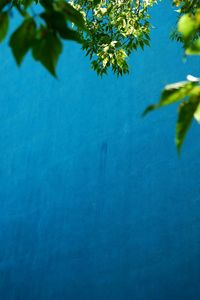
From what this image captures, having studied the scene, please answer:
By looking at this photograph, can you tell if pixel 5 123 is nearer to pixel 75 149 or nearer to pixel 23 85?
pixel 23 85

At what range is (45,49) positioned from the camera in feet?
4.13

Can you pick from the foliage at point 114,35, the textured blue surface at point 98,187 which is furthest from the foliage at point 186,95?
the textured blue surface at point 98,187

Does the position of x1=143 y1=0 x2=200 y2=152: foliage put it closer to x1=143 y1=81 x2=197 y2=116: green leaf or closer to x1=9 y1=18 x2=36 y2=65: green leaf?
x1=143 y1=81 x2=197 y2=116: green leaf

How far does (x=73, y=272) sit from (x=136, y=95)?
3.90 meters

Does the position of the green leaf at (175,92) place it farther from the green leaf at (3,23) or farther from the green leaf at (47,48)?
the green leaf at (3,23)

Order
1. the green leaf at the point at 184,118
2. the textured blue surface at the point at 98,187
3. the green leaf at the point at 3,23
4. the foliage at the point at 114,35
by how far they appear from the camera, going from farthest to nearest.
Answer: the textured blue surface at the point at 98,187
the foliage at the point at 114,35
the green leaf at the point at 3,23
the green leaf at the point at 184,118

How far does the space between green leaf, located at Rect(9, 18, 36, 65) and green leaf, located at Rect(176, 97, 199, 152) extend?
406 mm

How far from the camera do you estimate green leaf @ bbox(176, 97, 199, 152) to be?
45.8 inches

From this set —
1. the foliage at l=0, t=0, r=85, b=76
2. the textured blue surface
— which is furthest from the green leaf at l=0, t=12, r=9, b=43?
the textured blue surface

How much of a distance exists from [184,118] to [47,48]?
382mm

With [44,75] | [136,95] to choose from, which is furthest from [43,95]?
[136,95]

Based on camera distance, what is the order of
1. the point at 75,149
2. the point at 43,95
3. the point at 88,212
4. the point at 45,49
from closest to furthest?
the point at 45,49 < the point at 88,212 < the point at 75,149 < the point at 43,95

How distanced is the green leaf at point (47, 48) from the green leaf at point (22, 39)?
0.02 metres

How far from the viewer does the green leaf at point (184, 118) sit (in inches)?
45.8
